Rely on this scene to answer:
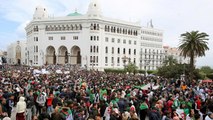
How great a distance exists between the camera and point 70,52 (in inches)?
3460

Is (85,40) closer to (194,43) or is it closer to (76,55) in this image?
(76,55)

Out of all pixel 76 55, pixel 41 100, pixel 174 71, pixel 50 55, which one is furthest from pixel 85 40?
pixel 41 100

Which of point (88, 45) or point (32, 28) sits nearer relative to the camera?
point (88, 45)

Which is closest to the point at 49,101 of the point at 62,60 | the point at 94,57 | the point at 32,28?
the point at 94,57

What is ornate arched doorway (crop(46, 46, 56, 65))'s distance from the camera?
3641 inches

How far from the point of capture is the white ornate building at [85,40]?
85.7 meters

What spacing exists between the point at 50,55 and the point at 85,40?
1382cm

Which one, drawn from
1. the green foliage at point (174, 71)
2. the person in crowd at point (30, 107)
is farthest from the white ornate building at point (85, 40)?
the person in crowd at point (30, 107)

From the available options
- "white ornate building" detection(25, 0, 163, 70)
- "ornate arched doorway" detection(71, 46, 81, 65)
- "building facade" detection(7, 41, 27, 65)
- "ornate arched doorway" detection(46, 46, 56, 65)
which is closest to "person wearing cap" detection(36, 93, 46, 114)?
"white ornate building" detection(25, 0, 163, 70)

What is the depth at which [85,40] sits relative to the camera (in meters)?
85.8

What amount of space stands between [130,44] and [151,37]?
17405 mm

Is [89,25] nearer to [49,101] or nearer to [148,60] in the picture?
[148,60]

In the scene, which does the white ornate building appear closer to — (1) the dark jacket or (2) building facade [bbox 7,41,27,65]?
(2) building facade [bbox 7,41,27,65]

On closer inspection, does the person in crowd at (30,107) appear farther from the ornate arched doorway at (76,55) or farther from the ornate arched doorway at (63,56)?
the ornate arched doorway at (63,56)
